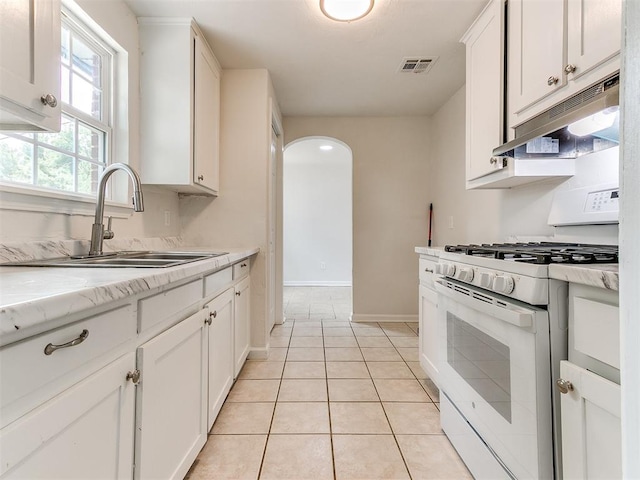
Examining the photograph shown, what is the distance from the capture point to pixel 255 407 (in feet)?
5.80

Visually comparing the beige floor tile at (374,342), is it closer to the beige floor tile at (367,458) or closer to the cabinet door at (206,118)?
the beige floor tile at (367,458)

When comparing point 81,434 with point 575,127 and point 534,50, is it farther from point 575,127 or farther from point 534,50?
point 534,50

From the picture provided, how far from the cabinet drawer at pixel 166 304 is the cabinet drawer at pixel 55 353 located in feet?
0.23

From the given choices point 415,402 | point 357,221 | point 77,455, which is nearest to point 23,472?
point 77,455

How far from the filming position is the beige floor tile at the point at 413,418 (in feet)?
5.17

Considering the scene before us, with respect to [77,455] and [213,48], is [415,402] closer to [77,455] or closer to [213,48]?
[77,455]

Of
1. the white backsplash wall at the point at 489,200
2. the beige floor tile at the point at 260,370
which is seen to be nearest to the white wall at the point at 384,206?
the white backsplash wall at the point at 489,200

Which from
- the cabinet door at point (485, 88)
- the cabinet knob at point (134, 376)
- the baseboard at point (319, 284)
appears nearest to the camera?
the cabinet knob at point (134, 376)

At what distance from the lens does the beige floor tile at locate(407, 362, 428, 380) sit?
2.17 meters

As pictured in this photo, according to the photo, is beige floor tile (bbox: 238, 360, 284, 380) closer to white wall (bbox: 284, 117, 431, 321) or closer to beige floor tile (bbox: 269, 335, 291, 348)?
beige floor tile (bbox: 269, 335, 291, 348)

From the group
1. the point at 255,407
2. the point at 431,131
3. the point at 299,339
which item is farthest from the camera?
the point at 431,131

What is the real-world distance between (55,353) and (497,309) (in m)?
1.20

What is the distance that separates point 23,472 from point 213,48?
100 inches

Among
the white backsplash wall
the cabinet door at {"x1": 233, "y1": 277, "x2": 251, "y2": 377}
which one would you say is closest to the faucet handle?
the cabinet door at {"x1": 233, "y1": 277, "x2": 251, "y2": 377}
